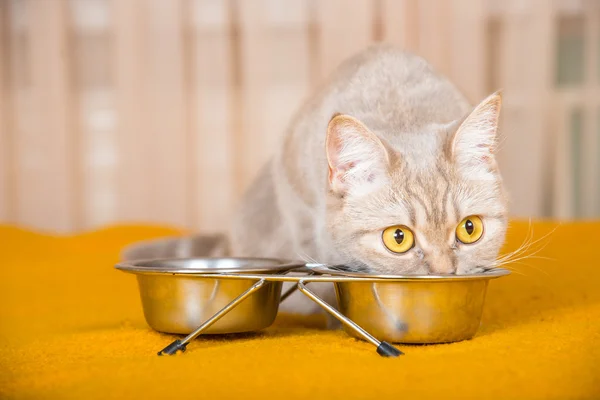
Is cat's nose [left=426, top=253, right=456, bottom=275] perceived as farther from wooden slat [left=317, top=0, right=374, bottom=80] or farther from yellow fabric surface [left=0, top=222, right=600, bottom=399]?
wooden slat [left=317, top=0, right=374, bottom=80]

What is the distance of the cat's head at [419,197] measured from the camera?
1353 millimetres

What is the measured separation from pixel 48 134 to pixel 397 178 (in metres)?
2.75

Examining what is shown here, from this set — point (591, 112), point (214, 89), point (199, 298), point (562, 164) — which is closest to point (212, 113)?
point (214, 89)

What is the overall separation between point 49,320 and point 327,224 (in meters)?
0.72

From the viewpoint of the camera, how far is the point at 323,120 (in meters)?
1.78

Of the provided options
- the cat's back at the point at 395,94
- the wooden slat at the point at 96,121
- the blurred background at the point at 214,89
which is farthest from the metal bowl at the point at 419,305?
the wooden slat at the point at 96,121

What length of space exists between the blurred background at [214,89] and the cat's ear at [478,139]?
217cm

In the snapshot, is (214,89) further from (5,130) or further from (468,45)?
(468,45)

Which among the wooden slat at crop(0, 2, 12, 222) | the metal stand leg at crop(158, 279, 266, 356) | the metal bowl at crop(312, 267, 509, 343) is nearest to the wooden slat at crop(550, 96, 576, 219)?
the metal bowl at crop(312, 267, 509, 343)

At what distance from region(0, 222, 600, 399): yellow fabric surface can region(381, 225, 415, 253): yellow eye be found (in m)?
0.18

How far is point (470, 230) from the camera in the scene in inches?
55.2

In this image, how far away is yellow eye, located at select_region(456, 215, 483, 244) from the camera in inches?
54.5

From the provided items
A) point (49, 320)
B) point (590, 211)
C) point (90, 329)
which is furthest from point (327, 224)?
point (590, 211)

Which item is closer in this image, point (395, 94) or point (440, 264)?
point (440, 264)
